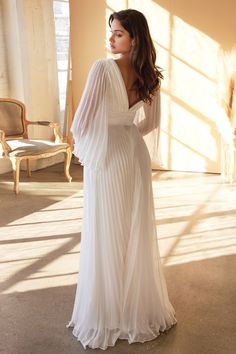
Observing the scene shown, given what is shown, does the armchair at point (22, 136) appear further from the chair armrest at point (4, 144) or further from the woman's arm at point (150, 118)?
the woman's arm at point (150, 118)

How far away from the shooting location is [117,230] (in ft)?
6.26

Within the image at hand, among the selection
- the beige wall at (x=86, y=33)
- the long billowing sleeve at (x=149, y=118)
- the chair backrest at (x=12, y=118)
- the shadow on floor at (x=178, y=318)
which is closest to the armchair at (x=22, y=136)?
the chair backrest at (x=12, y=118)

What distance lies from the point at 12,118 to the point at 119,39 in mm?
3245

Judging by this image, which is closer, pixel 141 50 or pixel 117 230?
pixel 141 50

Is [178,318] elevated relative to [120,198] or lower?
lower

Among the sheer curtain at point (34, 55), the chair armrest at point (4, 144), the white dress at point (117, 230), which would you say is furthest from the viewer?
the sheer curtain at point (34, 55)

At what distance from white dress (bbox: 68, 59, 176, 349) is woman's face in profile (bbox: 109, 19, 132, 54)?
0.15 m

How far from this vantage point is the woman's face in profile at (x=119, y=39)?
5.62 ft

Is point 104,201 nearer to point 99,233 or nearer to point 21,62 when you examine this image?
point 99,233

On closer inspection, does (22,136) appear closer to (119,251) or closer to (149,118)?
(149,118)

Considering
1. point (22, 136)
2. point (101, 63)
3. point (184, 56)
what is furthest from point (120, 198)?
point (184, 56)

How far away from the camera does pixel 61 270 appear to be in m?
2.74

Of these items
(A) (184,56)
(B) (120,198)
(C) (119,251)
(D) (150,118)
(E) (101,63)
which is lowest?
(C) (119,251)

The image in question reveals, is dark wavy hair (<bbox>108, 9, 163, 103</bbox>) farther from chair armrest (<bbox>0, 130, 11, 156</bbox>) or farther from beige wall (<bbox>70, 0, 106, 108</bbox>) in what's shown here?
beige wall (<bbox>70, 0, 106, 108</bbox>)
